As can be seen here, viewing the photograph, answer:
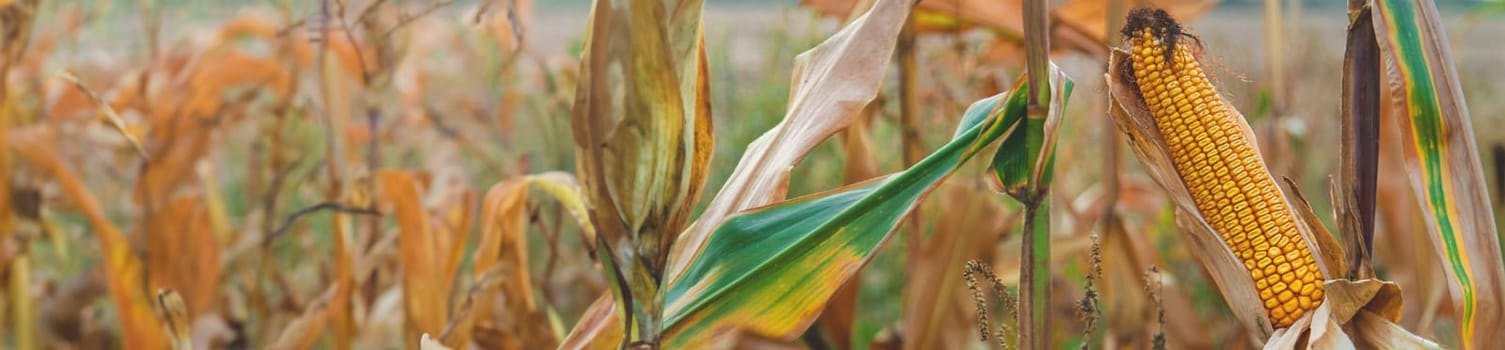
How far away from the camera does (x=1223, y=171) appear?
0.69 metres

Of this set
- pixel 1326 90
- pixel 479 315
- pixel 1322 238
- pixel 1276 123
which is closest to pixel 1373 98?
pixel 1322 238

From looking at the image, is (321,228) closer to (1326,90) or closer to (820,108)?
(820,108)

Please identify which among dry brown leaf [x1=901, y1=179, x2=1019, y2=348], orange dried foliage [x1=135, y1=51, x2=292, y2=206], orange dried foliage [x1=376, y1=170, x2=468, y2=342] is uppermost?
orange dried foliage [x1=135, y1=51, x2=292, y2=206]

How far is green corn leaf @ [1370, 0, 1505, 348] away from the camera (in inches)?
26.7

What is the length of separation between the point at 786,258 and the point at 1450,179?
1.26 ft

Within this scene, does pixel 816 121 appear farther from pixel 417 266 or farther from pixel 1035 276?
pixel 417 266

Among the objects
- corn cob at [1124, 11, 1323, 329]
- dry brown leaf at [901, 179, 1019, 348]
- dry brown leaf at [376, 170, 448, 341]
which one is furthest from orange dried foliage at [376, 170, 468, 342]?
corn cob at [1124, 11, 1323, 329]

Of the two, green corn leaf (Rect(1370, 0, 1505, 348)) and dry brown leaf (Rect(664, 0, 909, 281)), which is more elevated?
dry brown leaf (Rect(664, 0, 909, 281))

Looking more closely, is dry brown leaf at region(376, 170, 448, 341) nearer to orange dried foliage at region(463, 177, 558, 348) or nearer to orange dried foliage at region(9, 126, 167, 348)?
orange dried foliage at region(463, 177, 558, 348)

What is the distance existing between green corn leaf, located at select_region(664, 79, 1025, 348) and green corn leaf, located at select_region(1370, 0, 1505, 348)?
24 cm

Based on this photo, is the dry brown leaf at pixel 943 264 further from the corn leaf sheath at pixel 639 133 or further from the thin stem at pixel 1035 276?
the corn leaf sheath at pixel 639 133

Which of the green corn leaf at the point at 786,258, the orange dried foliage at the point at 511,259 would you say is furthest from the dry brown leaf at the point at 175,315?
the green corn leaf at the point at 786,258

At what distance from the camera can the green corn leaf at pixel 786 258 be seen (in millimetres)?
711

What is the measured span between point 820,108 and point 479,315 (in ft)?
1.97
